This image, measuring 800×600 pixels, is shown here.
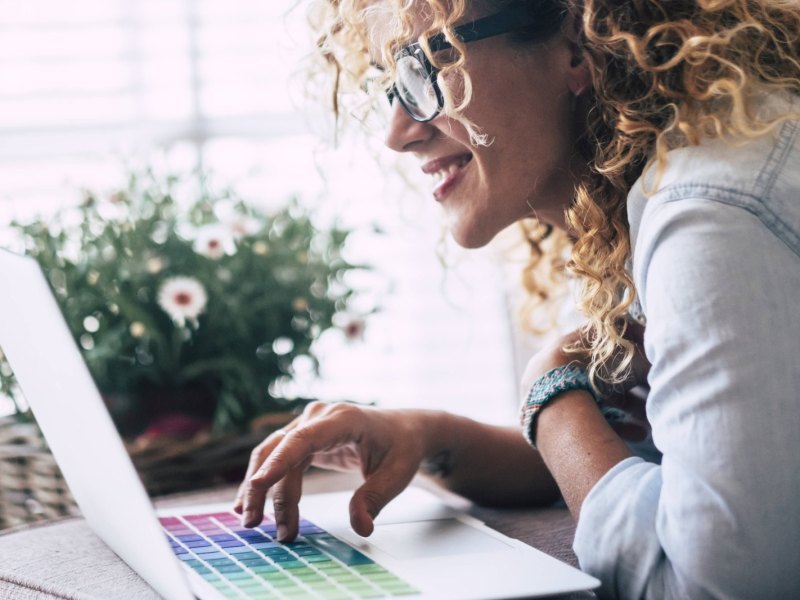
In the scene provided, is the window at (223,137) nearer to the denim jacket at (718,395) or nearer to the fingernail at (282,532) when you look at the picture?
the fingernail at (282,532)

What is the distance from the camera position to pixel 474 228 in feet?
3.97

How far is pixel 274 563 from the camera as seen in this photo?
2.78 ft

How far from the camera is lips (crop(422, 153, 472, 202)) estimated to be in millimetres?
1224

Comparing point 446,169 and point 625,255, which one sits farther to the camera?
point 446,169

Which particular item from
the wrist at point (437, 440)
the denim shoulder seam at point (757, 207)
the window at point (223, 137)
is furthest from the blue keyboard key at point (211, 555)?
the window at point (223, 137)

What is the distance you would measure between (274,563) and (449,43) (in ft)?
2.04

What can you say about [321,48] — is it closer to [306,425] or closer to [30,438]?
[306,425]

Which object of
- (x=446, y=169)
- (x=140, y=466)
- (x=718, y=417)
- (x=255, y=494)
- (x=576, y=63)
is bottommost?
(x=140, y=466)

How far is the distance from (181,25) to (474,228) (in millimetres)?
1677

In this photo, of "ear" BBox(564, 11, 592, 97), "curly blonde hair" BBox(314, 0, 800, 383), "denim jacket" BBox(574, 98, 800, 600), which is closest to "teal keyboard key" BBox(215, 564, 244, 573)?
"denim jacket" BBox(574, 98, 800, 600)

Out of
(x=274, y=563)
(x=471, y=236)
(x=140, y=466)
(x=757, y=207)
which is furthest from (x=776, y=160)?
(x=140, y=466)

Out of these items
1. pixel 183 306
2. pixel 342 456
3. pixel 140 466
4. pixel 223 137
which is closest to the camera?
pixel 342 456

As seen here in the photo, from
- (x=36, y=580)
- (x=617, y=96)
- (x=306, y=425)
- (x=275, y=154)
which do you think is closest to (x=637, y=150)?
(x=617, y=96)

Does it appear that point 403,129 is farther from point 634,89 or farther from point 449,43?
point 634,89
